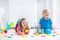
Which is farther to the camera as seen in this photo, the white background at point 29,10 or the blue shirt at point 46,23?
the white background at point 29,10

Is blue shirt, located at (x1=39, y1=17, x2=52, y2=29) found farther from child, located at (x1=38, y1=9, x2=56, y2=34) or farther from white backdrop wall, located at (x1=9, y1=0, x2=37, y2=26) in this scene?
white backdrop wall, located at (x1=9, y1=0, x2=37, y2=26)

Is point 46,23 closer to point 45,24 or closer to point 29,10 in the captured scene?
point 45,24

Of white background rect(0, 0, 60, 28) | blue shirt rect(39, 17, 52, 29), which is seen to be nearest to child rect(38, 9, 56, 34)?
blue shirt rect(39, 17, 52, 29)

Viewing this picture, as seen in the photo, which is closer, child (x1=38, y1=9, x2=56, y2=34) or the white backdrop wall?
child (x1=38, y1=9, x2=56, y2=34)

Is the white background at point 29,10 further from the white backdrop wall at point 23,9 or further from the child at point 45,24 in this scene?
the child at point 45,24

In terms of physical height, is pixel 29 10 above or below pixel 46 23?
above

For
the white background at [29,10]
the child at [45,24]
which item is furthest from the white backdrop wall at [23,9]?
the child at [45,24]

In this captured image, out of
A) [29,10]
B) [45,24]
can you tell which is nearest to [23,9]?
[29,10]

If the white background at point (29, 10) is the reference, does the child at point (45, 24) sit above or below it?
below

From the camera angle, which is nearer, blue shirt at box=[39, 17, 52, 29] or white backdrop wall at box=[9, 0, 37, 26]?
blue shirt at box=[39, 17, 52, 29]

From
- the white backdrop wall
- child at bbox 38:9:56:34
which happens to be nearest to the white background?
the white backdrop wall

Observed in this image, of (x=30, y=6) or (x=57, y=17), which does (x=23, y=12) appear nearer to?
(x=30, y=6)

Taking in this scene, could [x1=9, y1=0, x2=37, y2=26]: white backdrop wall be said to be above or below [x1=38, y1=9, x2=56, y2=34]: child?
above

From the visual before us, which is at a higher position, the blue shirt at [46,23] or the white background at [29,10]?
the white background at [29,10]
